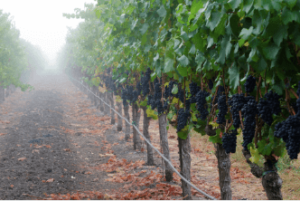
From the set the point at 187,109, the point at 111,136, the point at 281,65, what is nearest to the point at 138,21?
the point at 187,109

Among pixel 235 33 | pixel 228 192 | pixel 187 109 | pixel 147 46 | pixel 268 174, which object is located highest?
pixel 147 46

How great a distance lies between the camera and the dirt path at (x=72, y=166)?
6551 millimetres

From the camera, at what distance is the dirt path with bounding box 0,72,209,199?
21.5 feet

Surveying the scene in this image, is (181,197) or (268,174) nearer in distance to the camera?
(268,174)

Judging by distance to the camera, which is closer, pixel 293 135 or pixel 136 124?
pixel 293 135

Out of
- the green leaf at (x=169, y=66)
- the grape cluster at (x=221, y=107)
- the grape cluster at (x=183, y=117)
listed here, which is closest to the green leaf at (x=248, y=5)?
the grape cluster at (x=221, y=107)

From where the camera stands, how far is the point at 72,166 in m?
8.49

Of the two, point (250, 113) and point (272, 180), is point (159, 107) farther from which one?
point (250, 113)

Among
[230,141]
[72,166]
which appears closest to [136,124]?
[72,166]

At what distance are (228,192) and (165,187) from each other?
251 cm

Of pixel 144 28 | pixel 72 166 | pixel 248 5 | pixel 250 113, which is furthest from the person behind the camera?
pixel 72 166

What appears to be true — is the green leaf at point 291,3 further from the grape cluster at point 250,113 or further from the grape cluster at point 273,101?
the grape cluster at point 250,113

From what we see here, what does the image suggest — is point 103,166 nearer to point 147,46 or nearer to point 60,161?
point 60,161

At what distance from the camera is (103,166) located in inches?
348
